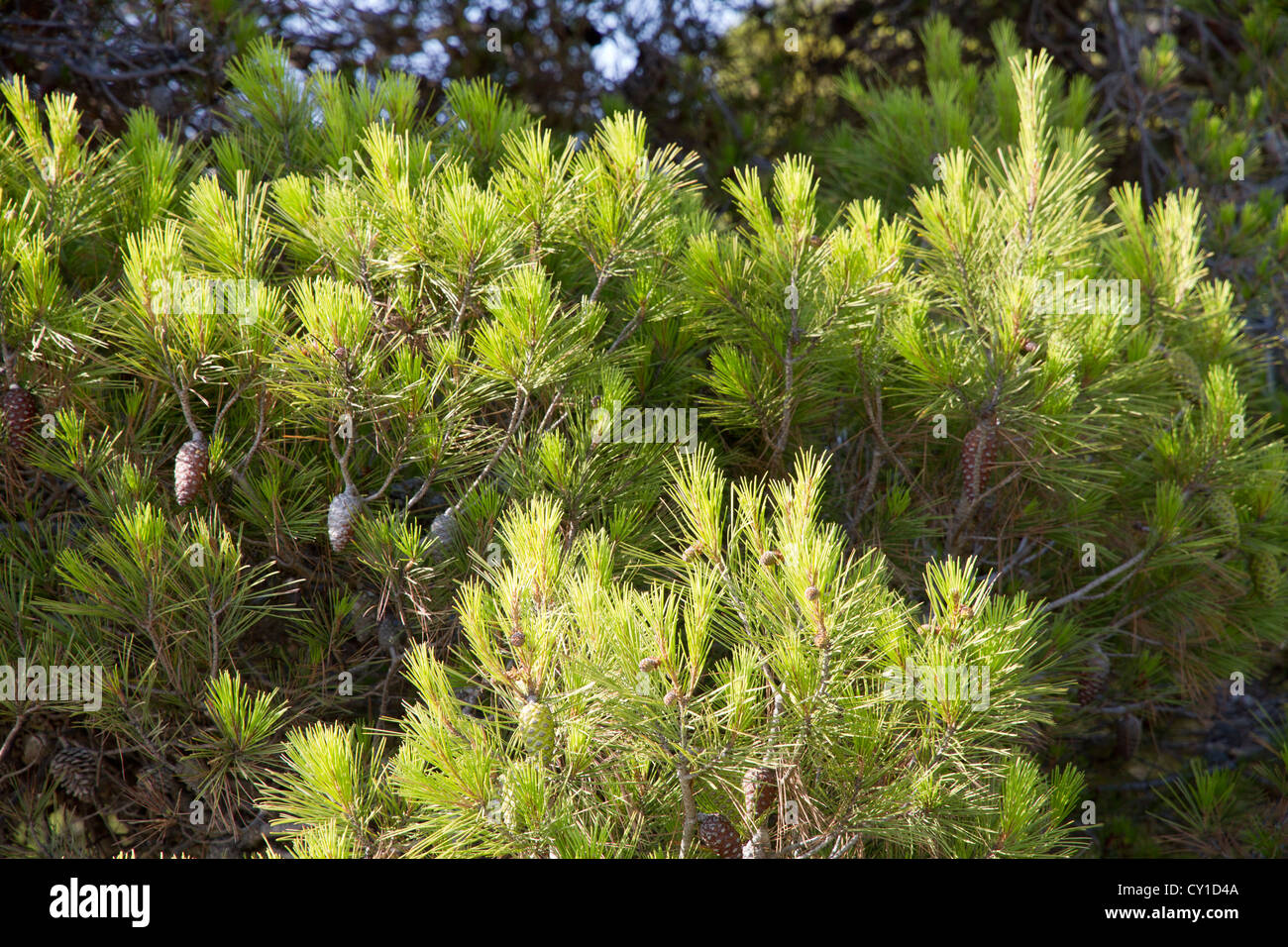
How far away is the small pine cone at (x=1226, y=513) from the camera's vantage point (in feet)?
6.05

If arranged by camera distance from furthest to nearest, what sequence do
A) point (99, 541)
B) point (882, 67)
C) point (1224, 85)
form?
point (882, 67), point (1224, 85), point (99, 541)

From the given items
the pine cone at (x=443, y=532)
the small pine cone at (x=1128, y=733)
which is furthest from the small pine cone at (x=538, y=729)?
the small pine cone at (x=1128, y=733)

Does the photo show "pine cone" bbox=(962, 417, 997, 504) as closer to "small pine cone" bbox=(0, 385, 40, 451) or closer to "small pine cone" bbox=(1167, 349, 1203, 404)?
"small pine cone" bbox=(1167, 349, 1203, 404)

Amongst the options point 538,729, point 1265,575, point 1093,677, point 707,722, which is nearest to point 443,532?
point 538,729

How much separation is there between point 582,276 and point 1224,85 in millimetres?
2833

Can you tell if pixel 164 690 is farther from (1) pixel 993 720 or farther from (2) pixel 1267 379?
(2) pixel 1267 379

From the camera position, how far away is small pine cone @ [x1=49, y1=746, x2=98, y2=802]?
1788 mm

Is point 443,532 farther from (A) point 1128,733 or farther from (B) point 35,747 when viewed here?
Result: (A) point 1128,733

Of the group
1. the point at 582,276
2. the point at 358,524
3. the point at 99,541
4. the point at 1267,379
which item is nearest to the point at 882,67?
the point at 1267,379

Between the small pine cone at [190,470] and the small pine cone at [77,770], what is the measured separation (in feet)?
1.98

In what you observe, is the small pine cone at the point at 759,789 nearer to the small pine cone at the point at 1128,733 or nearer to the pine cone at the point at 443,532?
the pine cone at the point at 443,532

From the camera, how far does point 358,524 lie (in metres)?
1.61

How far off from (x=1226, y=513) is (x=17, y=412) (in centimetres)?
219

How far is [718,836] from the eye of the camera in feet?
4.14
